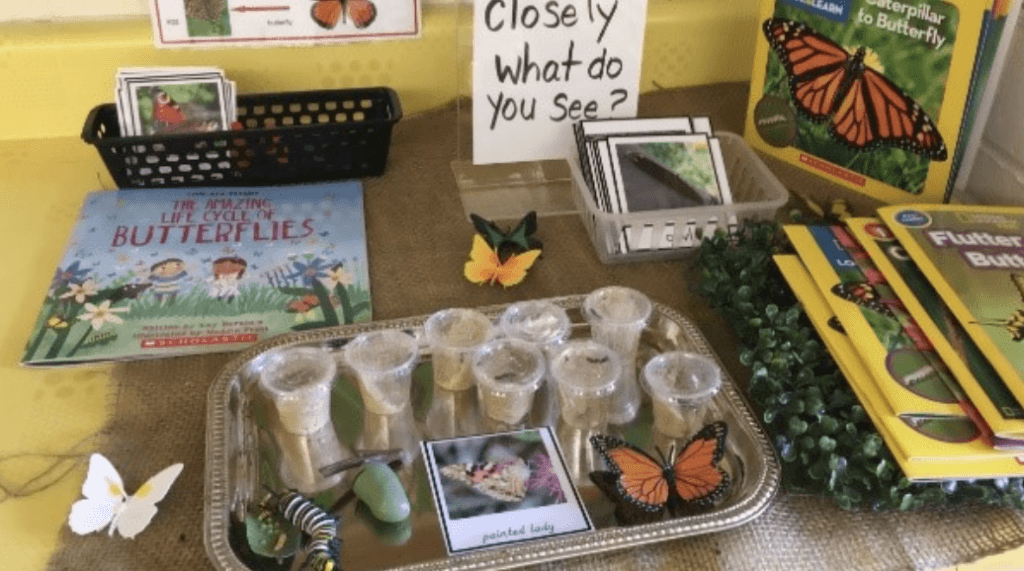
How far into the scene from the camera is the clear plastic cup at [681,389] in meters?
0.74

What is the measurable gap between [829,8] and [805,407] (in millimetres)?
457

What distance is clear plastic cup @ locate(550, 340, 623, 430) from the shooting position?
74 centimetres

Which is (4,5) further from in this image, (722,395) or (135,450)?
(722,395)

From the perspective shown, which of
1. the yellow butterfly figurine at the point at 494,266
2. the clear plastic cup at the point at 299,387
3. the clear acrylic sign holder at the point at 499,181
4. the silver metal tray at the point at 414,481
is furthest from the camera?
the clear acrylic sign holder at the point at 499,181

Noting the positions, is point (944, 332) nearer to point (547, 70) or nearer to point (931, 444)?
point (931, 444)

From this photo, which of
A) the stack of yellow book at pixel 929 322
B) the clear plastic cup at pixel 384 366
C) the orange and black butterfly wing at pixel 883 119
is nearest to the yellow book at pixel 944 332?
the stack of yellow book at pixel 929 322

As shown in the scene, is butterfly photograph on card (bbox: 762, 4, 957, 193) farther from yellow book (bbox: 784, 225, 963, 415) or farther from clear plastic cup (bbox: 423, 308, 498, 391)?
clear plastic cup (bbox: 423, 308, 498, 391)

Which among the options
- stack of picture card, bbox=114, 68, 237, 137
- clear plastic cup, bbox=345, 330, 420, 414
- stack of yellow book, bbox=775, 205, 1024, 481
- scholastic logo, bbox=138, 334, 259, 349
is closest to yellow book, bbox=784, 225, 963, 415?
stack of yellow book, bbox=775, 205, 1024, 481

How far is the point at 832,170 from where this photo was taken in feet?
3.33

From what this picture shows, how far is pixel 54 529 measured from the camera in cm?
64

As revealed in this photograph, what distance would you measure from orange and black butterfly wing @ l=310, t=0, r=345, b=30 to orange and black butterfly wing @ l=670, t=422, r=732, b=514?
2.00 ft

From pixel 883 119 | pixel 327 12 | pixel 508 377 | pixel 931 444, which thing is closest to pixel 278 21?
pixel 327 12

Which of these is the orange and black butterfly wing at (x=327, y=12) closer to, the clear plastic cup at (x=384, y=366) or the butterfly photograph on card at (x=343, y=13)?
the butterfly photograph on card at (x=343, y=13)

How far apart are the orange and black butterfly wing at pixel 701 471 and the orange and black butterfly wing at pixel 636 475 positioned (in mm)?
11
